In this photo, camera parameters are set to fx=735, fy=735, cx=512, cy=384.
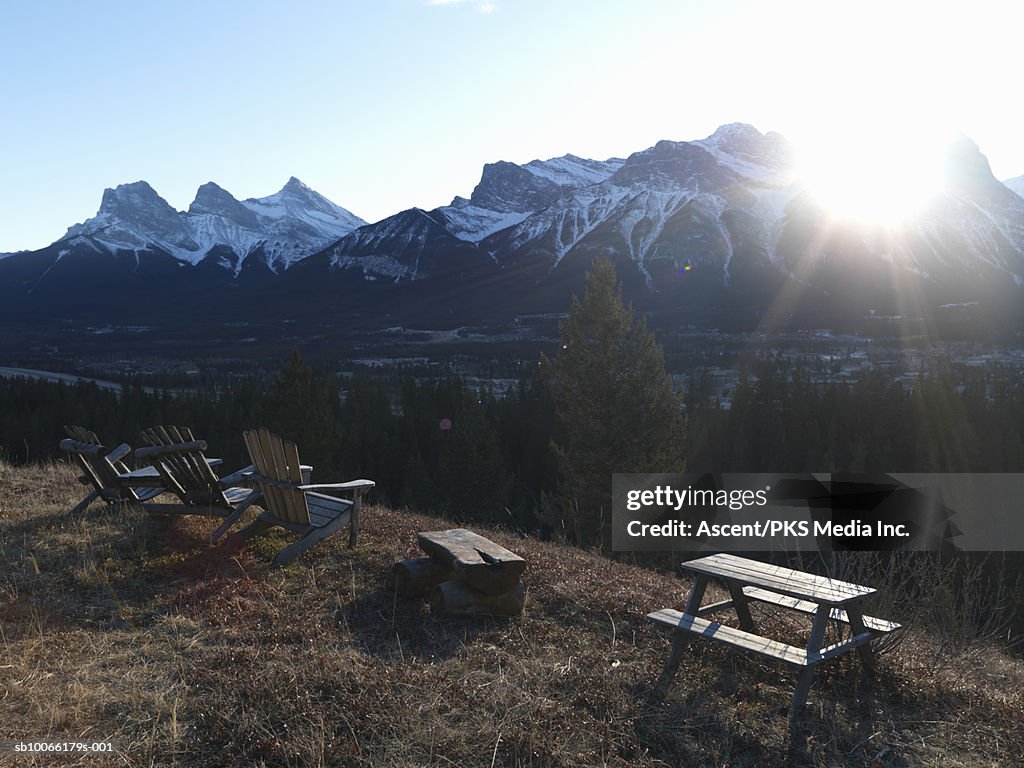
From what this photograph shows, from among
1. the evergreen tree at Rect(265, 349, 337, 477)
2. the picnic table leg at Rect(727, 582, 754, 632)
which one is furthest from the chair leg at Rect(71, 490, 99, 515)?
the evergreen tree at Rect(265, 349, 337, 477)

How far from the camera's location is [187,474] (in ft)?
30.6

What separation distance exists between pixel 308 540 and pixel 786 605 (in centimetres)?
495

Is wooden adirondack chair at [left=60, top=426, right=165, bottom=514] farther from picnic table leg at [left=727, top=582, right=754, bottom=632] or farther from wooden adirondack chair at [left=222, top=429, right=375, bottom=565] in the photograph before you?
picnic table leg at [left=727, top=582, right=754, bottom=632]

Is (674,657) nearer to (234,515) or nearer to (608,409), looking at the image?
(234,515)

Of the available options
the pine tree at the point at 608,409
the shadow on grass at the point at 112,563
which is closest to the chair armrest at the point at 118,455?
the shadow on grass at the point at 112,563

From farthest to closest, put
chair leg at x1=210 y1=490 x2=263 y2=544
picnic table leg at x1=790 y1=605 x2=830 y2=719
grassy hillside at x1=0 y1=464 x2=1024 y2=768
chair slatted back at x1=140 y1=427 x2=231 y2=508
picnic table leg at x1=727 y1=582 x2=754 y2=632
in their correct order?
chair slatted back at x1=140 y1=427 x2=231 y2=508, chair leg at x1=210 y1=490 x2=263 y2=544, picnic table leg at x1=727 y1=582 x2=754 y2=632, picnic table leg at x1=790 y1=605 x2=830 y2=719, grassy hillside at x1=0 y1=464 x2=1024 y2=768

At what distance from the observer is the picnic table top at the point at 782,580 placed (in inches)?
213

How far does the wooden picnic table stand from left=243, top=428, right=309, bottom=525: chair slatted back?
421 cm

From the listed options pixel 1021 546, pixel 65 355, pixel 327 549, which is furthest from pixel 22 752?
pixel 65 355

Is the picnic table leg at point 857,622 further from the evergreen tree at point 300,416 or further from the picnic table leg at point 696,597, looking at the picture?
the evergreen tree at point 300,416

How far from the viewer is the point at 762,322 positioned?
192 metres

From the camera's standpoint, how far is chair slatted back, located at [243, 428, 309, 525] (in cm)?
814

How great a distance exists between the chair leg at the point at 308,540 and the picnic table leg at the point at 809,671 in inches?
202

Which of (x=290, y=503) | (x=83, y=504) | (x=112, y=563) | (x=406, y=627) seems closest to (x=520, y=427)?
(x=83, y=504)
